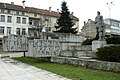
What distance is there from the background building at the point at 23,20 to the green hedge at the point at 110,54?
154ft

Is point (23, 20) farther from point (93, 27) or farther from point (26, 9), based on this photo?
point (93, 27)

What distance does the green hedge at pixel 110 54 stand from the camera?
527 inches

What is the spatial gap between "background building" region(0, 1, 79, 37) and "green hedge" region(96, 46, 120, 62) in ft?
154

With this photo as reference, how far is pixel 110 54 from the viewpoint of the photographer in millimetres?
13938

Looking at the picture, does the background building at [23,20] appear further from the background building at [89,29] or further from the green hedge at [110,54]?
the green hedge at [110,54]

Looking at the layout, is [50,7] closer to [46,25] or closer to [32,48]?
[46,25]

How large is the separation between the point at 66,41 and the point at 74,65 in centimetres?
1260

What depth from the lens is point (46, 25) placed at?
69.9 m

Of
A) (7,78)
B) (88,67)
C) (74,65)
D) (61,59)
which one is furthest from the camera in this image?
(61,59)

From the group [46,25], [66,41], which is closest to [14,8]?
[46,25]

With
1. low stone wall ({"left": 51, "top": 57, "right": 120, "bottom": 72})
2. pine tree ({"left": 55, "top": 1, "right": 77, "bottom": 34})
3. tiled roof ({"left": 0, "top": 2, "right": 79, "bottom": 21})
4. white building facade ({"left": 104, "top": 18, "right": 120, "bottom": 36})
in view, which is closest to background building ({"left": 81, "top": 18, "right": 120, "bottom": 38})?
white building facade ({"left": 104, "top": 18, "right": 120, "bottom": 36})

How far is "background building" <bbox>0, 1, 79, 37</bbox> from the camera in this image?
59219mm

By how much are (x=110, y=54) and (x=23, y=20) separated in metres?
49.8

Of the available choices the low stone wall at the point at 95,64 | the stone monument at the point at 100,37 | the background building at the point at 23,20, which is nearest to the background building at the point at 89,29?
the background building at the point at 23,20
